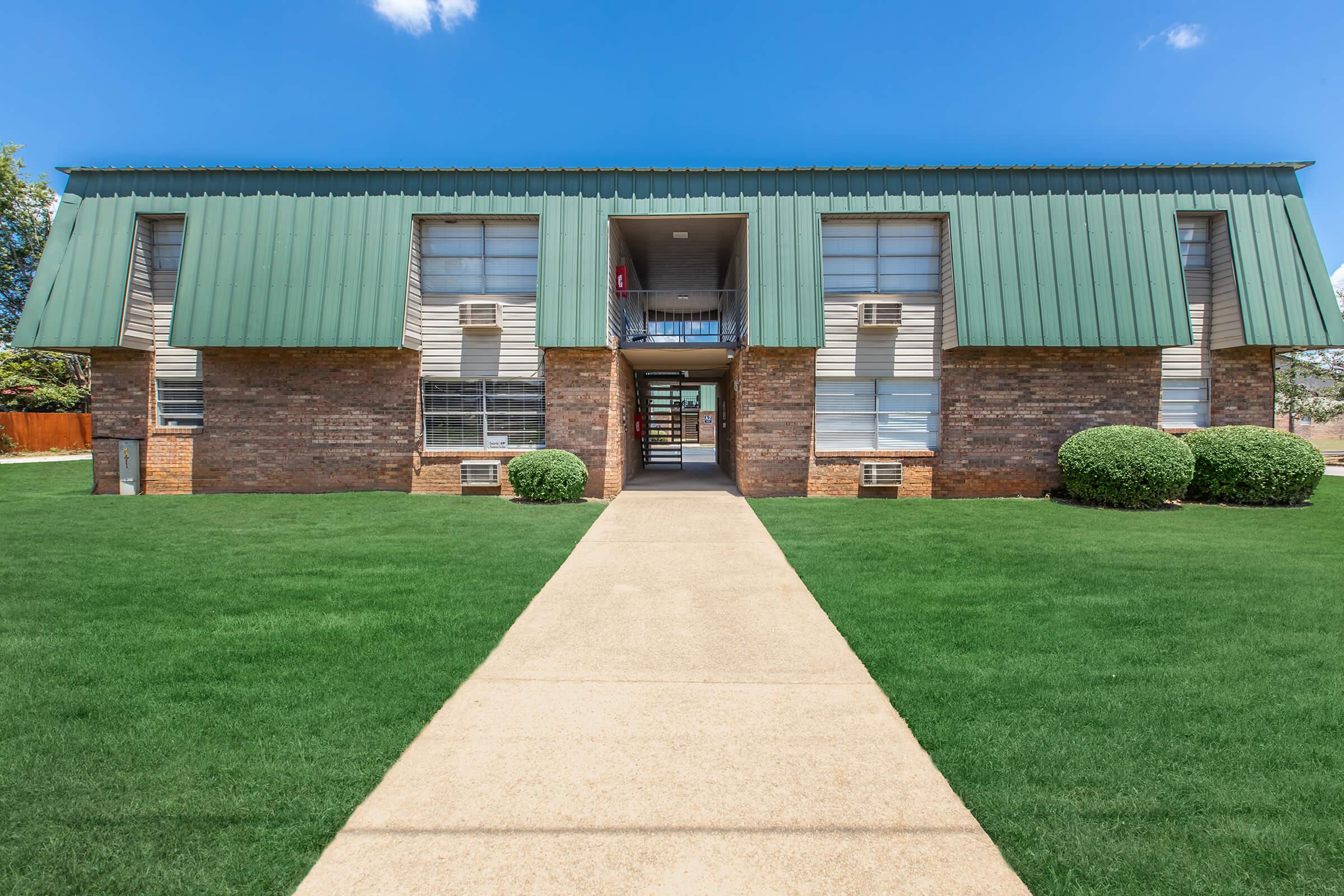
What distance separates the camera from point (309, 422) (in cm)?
1406

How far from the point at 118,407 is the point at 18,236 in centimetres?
2543

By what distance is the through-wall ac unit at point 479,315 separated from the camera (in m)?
13.8

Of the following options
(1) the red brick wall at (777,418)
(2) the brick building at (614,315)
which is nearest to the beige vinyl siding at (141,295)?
(2) the brick building at (614,315)

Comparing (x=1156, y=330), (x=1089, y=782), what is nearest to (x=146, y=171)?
(x=1089, y=782)

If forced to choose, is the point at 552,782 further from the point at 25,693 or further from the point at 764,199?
the point at 764,199

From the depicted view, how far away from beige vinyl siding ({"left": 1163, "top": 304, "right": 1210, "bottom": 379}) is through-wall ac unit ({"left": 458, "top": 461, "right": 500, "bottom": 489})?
14692mm

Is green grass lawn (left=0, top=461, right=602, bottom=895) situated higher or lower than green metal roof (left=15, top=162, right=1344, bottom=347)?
lower

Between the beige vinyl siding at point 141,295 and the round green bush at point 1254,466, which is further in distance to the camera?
the beige vinyl siding at point 141,295

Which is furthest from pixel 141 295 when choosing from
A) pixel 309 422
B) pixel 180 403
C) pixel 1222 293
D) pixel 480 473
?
pixel 1222 293

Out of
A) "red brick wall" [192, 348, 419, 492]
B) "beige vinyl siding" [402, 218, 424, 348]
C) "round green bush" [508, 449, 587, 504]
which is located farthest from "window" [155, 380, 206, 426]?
"round green bush" [508, 449, 587, 504]

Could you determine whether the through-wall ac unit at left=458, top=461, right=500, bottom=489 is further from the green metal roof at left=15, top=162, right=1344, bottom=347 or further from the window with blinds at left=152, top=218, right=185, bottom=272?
the window with blinds at left=152, top=218, right=185, bottom=272

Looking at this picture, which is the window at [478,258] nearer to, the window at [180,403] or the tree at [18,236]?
the window at [180,403]

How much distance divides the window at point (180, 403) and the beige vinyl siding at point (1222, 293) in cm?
2224

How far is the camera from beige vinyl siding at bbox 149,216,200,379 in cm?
1411
